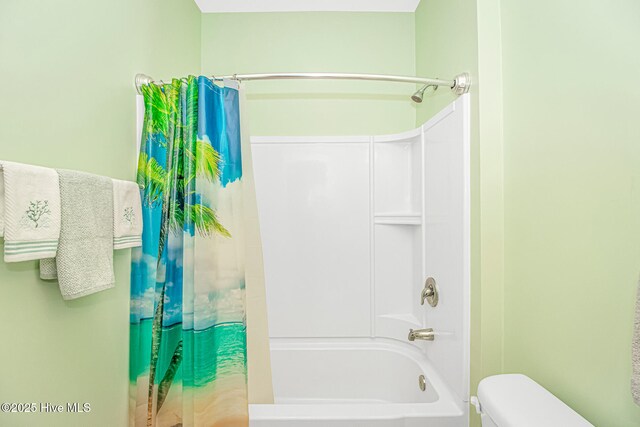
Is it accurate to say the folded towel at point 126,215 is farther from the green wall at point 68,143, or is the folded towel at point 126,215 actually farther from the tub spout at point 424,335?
the tub spout at point 424,335

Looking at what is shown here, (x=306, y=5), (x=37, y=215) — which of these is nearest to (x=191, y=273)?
(x=37, y=215)

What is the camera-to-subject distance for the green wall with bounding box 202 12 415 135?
7.16ft

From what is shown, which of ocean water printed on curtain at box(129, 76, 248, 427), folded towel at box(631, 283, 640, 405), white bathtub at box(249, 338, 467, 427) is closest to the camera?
folded towel at box(631, 283, 640, 405)

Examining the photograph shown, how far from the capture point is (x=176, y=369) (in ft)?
4.22

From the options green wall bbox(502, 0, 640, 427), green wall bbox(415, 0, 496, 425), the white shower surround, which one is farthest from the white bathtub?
green wall bbox(502, 0, 640, 427)

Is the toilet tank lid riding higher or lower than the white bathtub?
higher

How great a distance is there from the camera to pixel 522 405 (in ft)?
2.88

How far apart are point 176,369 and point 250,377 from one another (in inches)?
11.4

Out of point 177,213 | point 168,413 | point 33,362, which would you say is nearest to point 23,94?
point 177,213

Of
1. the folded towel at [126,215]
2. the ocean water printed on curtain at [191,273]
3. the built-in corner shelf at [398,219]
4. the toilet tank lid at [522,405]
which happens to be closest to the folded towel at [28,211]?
the folded towel at [126,215]

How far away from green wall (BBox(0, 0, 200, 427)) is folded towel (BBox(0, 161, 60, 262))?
9cm

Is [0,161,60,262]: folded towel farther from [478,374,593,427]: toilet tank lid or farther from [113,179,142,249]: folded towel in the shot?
[478,374,593,427]: toilet tank lid

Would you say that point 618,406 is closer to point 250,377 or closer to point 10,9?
point 250,377

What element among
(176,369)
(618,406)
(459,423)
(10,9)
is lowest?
(459,423)
